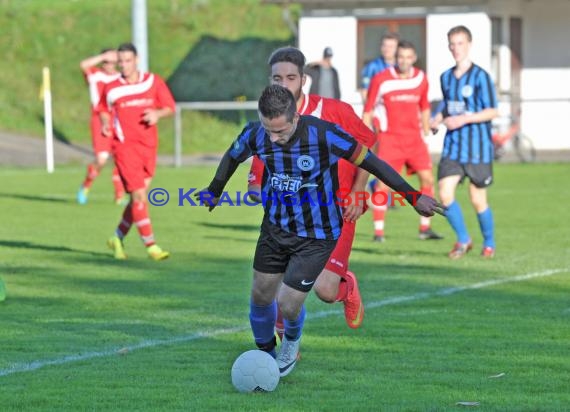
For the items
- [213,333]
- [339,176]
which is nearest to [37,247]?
[213,333]

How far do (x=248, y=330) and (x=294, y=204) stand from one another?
201 cm

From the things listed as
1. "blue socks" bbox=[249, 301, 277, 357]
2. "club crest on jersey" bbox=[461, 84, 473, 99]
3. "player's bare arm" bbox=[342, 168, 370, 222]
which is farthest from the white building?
"blue socks" bbox=[249, 301, 277, 357]

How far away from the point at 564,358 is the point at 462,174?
18.2 ft

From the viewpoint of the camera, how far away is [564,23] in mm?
32188

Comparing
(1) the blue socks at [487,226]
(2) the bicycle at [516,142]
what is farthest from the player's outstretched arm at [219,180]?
(2) the bicycle at [516,142]

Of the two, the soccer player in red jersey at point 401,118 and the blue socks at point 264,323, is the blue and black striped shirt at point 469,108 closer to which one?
the soccer player in red jersey at point 401,118

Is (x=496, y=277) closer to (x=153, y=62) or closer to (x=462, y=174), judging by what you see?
(x=462, y=174)

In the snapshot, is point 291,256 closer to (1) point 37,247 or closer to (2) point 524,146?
(1) point 37,247

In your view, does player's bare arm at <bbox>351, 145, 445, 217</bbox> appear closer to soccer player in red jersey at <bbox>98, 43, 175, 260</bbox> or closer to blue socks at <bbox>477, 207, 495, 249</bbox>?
blue socks at <bbox>477, 207, 495, 249</bbox>

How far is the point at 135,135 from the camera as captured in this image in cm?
1355

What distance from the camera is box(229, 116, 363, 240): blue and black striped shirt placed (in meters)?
7.14

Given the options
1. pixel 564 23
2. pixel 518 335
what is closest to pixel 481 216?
pixel 518 335

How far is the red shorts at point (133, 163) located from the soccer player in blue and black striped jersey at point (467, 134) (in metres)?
2.92

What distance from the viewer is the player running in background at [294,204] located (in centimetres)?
→ 714
